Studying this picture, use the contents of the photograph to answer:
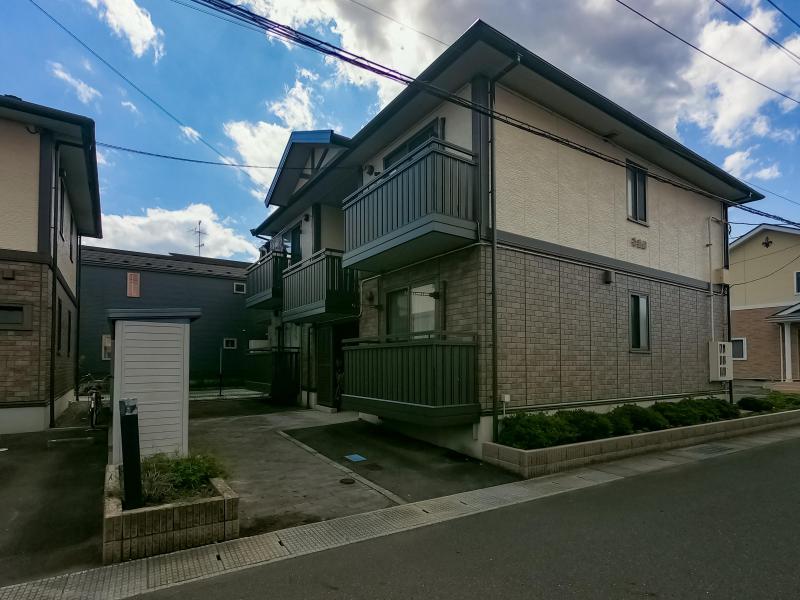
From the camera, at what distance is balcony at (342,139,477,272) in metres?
7.37

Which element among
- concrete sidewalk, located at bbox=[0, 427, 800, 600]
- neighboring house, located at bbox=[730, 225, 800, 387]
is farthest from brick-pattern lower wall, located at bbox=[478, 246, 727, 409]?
neighboring house, located at bbox=[730, 225, 800, 387]

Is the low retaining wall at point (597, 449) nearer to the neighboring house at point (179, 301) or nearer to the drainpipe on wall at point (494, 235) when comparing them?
the drainpipe on wall at point (494, 235)

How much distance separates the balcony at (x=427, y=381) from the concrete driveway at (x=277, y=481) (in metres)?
1.37

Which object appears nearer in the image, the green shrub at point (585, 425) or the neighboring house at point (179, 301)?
the green shrub at point (585, 425)

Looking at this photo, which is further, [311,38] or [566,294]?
[566,294]

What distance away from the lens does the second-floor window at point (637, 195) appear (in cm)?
1062

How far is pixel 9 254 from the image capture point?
8664 mm

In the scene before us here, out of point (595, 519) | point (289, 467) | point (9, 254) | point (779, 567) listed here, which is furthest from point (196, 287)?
point (779, 567)

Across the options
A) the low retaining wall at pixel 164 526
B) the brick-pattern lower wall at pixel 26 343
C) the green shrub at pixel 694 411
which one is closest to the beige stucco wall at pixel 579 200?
the green shrub at pixel 694 411

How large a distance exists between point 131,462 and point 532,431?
205 inches

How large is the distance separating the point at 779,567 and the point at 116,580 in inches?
203

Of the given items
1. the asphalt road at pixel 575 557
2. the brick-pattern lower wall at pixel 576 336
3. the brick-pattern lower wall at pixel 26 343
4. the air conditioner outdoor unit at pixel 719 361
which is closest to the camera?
the asphalt road at pixel 575 557

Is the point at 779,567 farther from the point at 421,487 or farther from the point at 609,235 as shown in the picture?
the point at 609,235

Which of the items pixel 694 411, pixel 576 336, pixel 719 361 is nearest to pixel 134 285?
pixel 576 336
